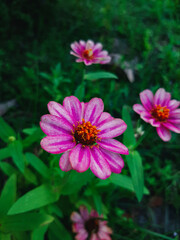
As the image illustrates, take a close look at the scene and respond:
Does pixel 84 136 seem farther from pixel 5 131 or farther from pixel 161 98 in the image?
pixel 5 131

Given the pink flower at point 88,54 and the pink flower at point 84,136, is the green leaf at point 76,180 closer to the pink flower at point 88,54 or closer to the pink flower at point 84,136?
the pink flower at point 84,136

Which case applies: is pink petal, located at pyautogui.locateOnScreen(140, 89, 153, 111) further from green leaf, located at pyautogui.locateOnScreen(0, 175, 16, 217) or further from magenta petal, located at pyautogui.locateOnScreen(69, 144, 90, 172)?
green leaf, located at pyautogui.locateOnScreen(0, 175, 16, 217)

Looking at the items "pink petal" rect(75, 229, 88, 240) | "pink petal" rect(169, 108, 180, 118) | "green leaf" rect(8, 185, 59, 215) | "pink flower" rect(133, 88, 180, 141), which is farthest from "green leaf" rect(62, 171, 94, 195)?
"pink petal" rect(169, 108, 180, 118)

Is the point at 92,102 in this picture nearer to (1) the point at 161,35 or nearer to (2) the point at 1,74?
(2) the point at 1,74

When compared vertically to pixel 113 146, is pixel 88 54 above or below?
above

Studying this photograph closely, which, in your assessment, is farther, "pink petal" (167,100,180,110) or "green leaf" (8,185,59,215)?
"pink petal" (167,100,180,110)

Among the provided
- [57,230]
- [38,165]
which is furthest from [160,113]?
[57,230]
